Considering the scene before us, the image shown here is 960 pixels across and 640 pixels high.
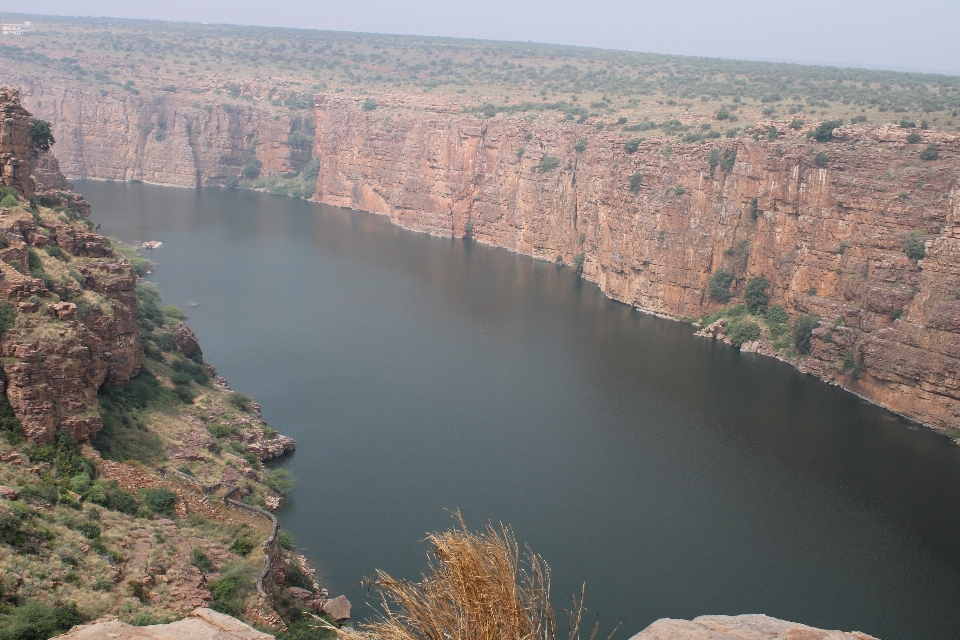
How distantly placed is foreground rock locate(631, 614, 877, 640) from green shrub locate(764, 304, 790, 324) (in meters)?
38.5

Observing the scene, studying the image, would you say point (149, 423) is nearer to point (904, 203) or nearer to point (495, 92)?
point (904, 203)

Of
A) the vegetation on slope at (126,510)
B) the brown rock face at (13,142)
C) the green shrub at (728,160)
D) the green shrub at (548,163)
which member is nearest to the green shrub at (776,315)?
the green shrub at (728,160)

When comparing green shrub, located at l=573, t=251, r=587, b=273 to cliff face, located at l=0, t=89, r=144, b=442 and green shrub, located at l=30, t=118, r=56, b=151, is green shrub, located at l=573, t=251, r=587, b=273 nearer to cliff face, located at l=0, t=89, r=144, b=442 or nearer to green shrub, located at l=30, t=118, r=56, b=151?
cliff face, located at l=0, t=89, r=144, b=442

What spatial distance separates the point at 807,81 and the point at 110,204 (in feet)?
201

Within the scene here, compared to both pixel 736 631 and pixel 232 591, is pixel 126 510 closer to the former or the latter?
pixel 232 591

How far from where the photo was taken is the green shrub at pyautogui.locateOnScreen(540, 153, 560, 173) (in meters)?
66.8

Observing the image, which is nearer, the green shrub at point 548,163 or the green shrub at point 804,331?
the green shrub at point 804,331

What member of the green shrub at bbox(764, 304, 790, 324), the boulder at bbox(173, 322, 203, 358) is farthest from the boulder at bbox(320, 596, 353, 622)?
the green shrub at bbox(764, 304, 790, 324)

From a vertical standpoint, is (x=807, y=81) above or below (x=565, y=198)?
above

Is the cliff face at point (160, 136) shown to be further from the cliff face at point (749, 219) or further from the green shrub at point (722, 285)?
the green shrub at point (722, 285)

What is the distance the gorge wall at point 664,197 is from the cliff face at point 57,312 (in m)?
30.5

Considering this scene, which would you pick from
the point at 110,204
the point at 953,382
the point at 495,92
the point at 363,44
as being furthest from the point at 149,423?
the point at 363,44

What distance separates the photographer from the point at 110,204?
7650cm

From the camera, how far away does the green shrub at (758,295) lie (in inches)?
1913
